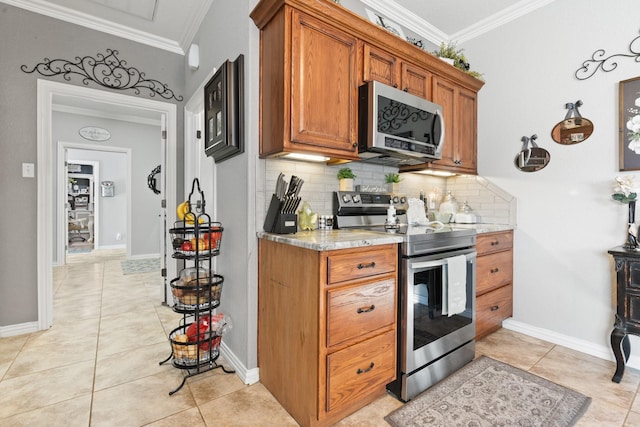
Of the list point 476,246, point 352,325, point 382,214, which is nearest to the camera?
point 352,325

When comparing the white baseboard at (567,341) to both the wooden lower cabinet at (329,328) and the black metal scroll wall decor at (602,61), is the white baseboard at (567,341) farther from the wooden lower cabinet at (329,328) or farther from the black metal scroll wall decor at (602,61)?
the black metal scroll wall decor at (602,61)

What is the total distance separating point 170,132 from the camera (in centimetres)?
Result: 329

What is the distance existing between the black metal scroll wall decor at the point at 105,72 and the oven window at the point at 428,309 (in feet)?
10.4

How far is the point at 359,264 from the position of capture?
1.54 metres

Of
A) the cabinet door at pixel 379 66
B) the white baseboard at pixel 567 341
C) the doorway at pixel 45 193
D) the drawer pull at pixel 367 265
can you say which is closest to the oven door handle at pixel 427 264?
the drawer pull at pixel 367 265

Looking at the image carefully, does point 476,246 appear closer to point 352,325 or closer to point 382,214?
point 382,214

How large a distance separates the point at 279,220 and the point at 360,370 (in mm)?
914

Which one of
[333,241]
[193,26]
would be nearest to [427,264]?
[333,241]

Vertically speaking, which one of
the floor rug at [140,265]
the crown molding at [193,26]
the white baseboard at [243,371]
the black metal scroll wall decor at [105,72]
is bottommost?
the white baseboard at [243,371]

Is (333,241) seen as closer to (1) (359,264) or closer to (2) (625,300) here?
(1) (359,264)

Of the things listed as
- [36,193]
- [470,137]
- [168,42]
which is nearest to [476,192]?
[470,137]

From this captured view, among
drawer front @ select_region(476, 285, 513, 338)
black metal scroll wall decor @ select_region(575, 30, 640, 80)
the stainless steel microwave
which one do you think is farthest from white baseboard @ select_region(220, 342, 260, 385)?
black metal scroll wall decor @ select_region(575, 30, 640, 80)

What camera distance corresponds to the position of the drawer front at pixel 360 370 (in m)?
1.47

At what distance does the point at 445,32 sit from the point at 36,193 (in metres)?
4.21
